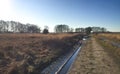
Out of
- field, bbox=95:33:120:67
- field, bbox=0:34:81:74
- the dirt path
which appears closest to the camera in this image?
field, bbox=0:34:81:74

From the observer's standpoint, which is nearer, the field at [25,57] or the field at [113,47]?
the field at [25,57]

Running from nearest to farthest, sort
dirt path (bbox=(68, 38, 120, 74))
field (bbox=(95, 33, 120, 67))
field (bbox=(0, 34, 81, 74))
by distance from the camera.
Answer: field (bbox=(0, 34, 81, 74))
dirt path (bbox=(68, 38, 120, 74))
field (bbox=(95, 33, 120, 67))

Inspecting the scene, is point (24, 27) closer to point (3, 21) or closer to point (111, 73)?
point (3, 21)

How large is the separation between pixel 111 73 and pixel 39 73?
5.64 metres

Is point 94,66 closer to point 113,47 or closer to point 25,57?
point 25,57

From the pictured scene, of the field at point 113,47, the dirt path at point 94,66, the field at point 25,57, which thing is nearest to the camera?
the field at point 25,57

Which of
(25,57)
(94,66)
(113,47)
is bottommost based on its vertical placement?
(94,66)

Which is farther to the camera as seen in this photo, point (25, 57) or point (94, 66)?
point (25, 57)

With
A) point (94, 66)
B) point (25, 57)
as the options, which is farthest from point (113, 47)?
point (25, 57)

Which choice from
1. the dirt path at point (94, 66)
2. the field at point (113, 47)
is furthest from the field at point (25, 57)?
the field at point (113, 47)

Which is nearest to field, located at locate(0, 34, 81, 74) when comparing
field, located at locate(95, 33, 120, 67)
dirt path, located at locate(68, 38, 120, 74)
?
dirt path, located at locate(68, 38, 120, 74)

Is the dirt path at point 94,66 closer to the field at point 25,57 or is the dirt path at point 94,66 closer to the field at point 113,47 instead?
the field at point 113,47

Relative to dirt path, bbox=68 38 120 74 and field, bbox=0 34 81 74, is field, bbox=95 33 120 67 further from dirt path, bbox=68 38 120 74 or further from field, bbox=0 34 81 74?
field, bbox=0 34 81 74

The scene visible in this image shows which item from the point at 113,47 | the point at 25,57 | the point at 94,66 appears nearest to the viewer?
the point at 94,66
